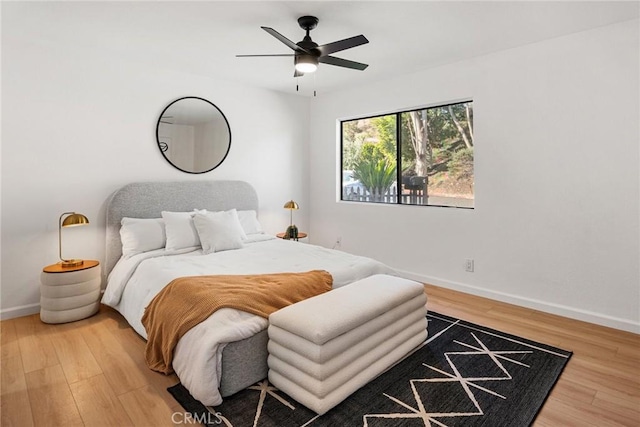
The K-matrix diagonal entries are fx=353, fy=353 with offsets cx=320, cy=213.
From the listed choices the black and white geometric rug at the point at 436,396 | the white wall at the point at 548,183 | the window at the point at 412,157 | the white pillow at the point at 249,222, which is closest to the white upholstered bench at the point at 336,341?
the black and white geometric rug at the point at 436,396

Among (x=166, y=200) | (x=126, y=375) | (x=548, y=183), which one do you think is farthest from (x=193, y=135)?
(x=548, y=183)

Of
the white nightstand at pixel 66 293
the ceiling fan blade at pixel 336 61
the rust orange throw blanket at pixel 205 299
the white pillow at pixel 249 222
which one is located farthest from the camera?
the white pillow at pixel 249 222

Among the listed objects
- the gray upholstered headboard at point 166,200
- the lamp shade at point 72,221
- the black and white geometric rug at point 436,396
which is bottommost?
the black and white geometric rug at point 436,396

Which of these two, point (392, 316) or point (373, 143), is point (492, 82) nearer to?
point (373, 143)

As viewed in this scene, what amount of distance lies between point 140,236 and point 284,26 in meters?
2.34

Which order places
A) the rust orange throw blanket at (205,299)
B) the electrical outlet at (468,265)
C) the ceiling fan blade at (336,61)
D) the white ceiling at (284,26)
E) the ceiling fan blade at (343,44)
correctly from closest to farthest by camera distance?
the rust orange throw blanket at (205,299) < the ceiling fan blade at (343,44) < the white ceiling at (284,26) < the ceiling fan blade at (336,61) < the electrical outlet at (468,265)

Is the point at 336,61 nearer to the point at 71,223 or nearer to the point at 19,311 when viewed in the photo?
the point at 71,223

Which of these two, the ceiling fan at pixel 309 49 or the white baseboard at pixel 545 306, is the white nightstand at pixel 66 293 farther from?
the white baseboard at pixel 545 306

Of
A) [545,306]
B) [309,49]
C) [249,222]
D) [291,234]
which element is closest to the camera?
[309,49]

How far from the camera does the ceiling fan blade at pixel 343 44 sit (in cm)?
245

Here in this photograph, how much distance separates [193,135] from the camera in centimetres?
421

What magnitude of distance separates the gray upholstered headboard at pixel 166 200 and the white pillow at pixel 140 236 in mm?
118

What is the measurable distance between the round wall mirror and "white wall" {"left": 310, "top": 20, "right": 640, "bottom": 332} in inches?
88.9

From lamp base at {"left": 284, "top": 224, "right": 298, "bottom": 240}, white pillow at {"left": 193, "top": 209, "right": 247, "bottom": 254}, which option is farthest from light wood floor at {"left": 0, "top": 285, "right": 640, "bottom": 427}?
lamp base at {"left": 284, "top": 224, "right": 298, "bottom": 240}
